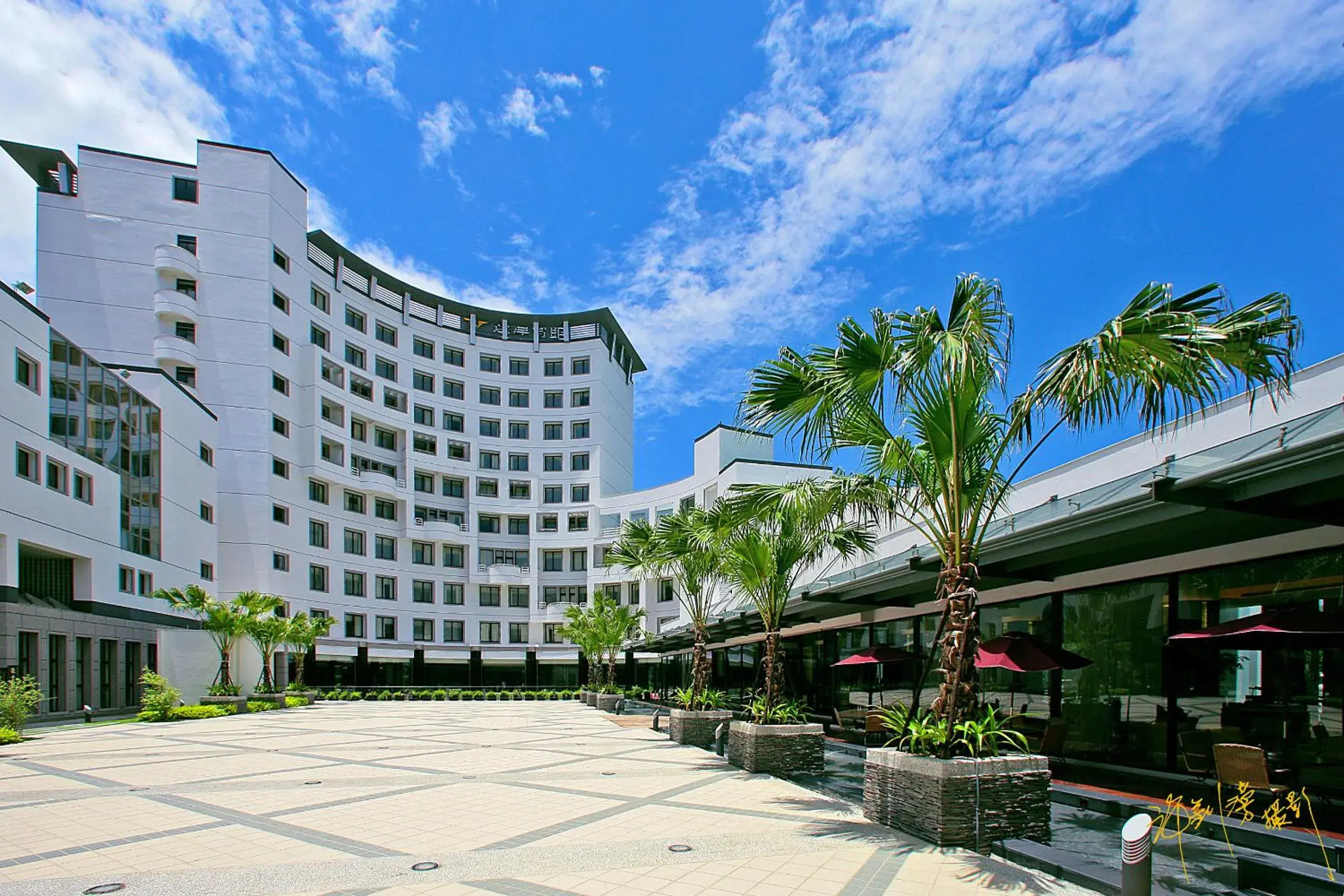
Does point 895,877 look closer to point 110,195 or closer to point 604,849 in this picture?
point 604,849

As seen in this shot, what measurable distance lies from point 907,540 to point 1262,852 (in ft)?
47.4

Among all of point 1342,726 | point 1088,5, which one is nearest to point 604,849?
point 1342,726

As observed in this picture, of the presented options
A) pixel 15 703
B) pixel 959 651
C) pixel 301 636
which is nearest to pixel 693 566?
pixel 959 651

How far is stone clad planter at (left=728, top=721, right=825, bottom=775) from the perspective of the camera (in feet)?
44.9

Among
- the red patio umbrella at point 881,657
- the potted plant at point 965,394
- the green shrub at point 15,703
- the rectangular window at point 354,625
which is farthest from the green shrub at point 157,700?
the potted plant at point 965,394

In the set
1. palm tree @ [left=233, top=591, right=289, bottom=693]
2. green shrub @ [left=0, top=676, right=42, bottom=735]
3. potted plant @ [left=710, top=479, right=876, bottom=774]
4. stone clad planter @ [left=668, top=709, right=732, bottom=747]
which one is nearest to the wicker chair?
potted plant @ [left=710, top=479, right=876, bottom=774]

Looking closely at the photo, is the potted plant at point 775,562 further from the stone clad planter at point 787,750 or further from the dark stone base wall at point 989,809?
the dark stone base wall at point 989,809

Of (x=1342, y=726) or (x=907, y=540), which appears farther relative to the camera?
(x=907, y=540)

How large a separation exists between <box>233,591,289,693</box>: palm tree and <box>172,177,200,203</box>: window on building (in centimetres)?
2501

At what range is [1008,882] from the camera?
7238mm

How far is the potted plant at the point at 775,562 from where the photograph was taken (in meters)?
12.2

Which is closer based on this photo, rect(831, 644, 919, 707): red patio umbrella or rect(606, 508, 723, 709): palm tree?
rect(831, 644, 919, 707): red patio umbrella

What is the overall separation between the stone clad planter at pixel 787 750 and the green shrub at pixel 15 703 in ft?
66.2

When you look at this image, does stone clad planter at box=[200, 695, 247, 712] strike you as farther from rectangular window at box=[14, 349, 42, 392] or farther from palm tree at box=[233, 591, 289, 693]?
rectangular window at box=[14, 349, 42, 392]
